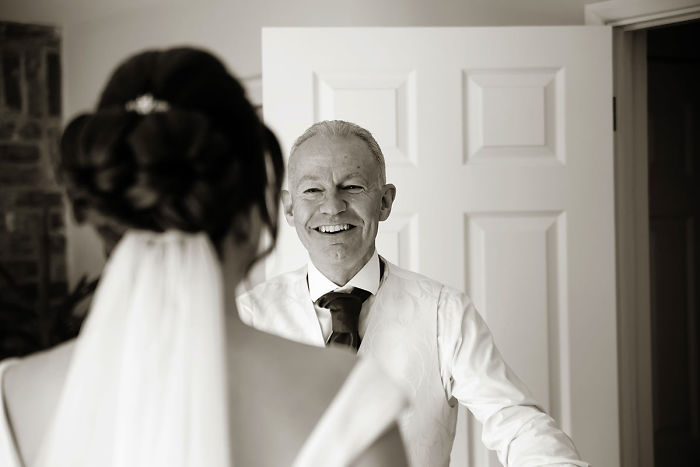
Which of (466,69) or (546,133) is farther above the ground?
(466,69)

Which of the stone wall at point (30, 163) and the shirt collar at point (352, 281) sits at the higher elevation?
the stone wall at point (30, 163)

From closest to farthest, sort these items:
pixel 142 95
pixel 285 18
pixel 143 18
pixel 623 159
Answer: pixel 142 95
pixel 623 159
pixel 285 18
pixel 143 18

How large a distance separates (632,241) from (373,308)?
1262 millimetres

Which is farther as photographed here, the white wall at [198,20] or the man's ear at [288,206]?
the white wall at [198,20]

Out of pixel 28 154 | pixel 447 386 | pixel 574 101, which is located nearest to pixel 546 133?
pixel 574 101

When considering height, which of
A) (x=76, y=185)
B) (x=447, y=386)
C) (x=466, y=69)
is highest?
(x=466, y=69)

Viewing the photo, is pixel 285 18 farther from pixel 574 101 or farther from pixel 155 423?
pixel 155 423

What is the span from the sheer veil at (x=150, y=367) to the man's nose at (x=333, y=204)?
1094mm

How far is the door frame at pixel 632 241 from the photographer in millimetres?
2824

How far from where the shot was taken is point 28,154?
4059 mm

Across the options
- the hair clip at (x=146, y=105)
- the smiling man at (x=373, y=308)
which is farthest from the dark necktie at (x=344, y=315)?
the hair clip at (x=146, y=105)

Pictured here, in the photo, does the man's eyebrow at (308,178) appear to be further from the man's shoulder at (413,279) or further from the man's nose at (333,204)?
the man's shoulder at (413,279)

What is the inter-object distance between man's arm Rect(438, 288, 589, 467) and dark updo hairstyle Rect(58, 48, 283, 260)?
1.08 metres

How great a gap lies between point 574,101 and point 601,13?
0.38 m
